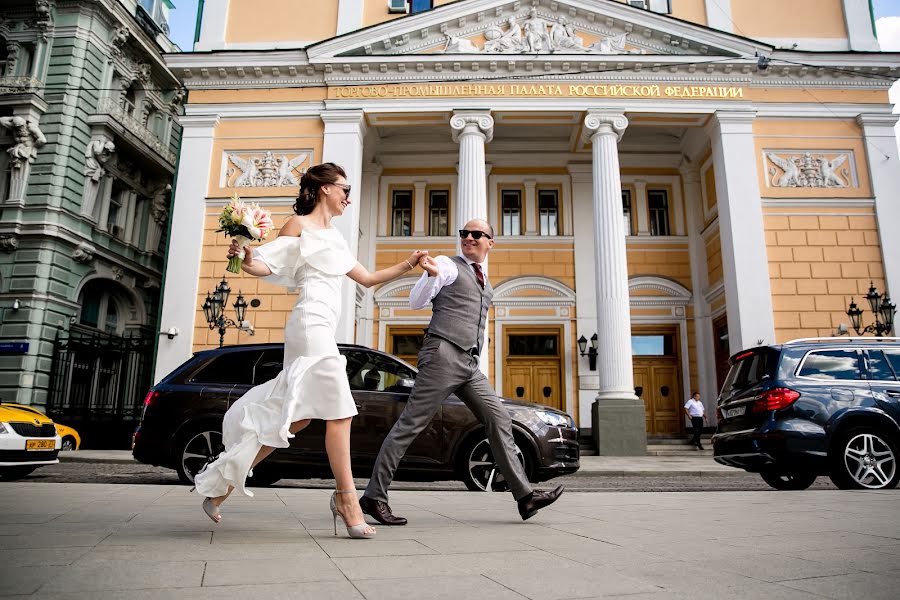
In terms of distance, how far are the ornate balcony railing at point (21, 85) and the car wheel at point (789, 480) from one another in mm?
24450

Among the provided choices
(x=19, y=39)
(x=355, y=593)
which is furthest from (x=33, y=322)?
(x=355, y=593)

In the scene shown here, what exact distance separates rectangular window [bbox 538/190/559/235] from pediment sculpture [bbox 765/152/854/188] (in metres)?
6.74

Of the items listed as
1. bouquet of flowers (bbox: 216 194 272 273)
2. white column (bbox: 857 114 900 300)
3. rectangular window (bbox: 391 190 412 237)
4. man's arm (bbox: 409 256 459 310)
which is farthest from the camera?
rectangular window (bbox: 391 190 412 237)

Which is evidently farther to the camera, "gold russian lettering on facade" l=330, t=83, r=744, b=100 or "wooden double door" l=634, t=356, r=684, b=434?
"wooden double door" l=634, t=356, r=684, b=434

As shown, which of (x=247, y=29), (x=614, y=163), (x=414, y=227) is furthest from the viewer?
(x=414, y=227)

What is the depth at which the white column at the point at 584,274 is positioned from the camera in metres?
20.5

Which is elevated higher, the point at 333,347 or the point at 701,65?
the point at 701,65

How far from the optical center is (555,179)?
22.6 meters

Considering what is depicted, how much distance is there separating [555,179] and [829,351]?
51.0ft

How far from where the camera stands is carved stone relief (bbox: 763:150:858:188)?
18212 millimetres

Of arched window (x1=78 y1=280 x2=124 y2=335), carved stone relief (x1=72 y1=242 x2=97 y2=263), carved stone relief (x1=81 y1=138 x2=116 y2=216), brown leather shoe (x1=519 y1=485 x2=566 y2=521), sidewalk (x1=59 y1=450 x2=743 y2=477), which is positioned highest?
carved stone relief (x1=81 y1=138 x2=116 y2=216)

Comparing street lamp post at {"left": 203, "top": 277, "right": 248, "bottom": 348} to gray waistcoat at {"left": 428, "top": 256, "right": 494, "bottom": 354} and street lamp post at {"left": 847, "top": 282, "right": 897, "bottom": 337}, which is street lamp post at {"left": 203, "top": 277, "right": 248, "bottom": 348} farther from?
street lamp post at {"left": 847, "top": 282, "right": 897, "bottom": 337}

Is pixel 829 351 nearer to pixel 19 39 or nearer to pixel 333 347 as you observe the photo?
pixel 333 347

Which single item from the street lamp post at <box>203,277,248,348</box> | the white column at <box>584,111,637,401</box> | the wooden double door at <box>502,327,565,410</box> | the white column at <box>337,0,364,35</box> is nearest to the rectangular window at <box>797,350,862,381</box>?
the white column at <box>584,111,637,401</box>
